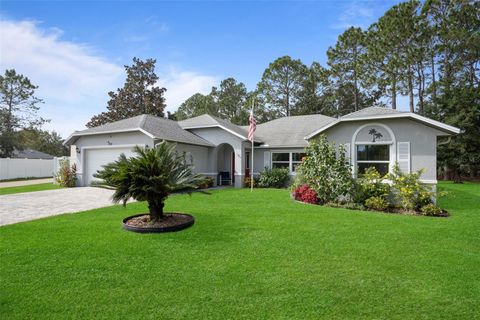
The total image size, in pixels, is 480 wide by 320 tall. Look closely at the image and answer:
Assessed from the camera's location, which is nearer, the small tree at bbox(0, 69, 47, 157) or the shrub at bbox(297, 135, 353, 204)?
the shrub at bbox(297, 135, 353, 204)

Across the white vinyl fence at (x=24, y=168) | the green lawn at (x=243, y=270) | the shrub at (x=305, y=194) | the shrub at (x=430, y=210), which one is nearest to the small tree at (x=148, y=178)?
the green lawn at (x=243, y=270)

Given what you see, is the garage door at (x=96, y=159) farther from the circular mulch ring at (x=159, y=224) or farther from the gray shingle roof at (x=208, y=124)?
the circular mulch ring at (x=159, y=224)

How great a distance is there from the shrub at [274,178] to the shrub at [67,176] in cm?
1219

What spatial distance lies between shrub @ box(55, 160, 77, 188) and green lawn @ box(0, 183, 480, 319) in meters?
11.4

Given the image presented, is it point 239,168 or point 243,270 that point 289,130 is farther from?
point 243,270

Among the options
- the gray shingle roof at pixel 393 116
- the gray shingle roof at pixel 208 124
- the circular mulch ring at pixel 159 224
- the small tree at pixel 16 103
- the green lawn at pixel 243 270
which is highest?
the small tree at pixel 16 103

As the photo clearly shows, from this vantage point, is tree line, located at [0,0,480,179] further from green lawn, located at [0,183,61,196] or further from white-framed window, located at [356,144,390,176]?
green lawn, located at [0,183,61,196]

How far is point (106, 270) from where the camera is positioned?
453 cm

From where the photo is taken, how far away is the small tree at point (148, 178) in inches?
271

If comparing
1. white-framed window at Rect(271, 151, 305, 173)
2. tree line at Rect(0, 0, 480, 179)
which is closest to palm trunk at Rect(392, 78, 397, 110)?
tree line at Rect(0, 0, 480, 179)

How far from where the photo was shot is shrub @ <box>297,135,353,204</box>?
10.9 meters

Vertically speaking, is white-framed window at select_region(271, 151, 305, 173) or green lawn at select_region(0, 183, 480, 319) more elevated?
white-framed window at select_region(271, 151, 305, 173)

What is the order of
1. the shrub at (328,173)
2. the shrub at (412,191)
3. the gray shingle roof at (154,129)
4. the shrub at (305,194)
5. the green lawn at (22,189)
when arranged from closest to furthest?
the shrub at (412,191)
the shrub at (328,173)
the shrub at (305,194)
the green lawn at (22,189)
the gray shingle roof at (154,129)

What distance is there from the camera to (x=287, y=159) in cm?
1884
